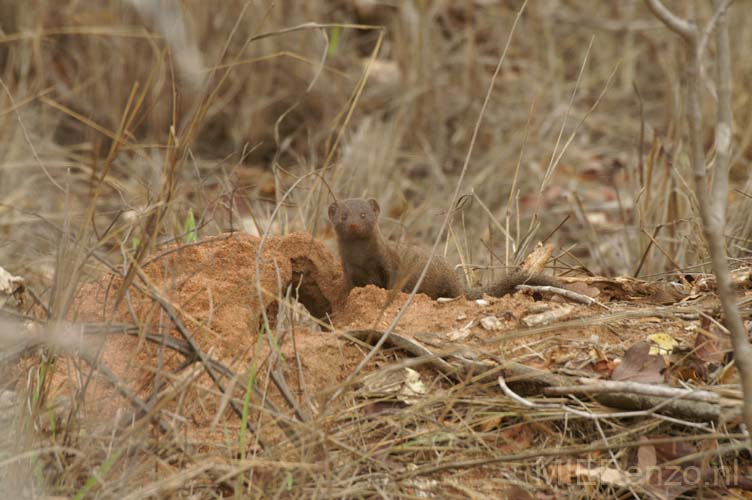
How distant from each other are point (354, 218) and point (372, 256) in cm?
16

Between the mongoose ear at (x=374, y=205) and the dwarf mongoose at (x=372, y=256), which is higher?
the mongoose ear at (x=374, y=205)

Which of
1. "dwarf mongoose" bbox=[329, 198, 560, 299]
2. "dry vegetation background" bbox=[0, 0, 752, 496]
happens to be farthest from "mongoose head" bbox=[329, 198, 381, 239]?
"dry vegetation background" bbox=[0, 0, 752, 496]

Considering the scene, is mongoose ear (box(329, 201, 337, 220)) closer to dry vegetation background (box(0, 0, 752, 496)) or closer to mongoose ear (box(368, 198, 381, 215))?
mongoose ear (box(368, 198, 381, 215))

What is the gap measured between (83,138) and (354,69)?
211 cm

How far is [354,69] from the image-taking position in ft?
25.5

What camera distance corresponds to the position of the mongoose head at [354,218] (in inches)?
145

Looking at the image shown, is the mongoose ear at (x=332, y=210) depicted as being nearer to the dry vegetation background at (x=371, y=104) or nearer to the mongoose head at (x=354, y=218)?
the mongoose head at (x=354, y=218)

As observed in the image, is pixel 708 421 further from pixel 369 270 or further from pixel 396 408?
pixel 369 270

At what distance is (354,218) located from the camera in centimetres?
371

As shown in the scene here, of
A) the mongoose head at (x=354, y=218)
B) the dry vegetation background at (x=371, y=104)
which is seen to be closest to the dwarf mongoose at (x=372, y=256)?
the mongoose head at (x=354, y=218)

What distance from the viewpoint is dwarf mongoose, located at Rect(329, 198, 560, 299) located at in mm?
3514

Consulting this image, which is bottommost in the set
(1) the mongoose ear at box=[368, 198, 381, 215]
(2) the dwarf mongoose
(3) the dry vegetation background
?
(3) the dry vegetation background

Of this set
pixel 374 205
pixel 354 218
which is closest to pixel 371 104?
pixel 374 205

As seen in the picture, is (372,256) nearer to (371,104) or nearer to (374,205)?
(374,205)
